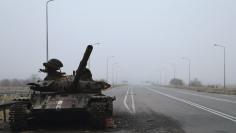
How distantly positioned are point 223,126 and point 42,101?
6276mm

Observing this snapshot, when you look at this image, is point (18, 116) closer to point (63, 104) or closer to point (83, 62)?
point (63, 104)

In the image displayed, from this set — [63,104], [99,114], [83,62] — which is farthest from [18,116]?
[83,62]

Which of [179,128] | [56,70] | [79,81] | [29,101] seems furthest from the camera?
[56,70]

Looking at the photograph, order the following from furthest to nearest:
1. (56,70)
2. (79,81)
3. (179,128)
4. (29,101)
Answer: (56,70)
(79,81)
(29,101)
(179,128)

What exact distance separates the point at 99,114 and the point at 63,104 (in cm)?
133

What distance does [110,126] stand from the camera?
16.9 m

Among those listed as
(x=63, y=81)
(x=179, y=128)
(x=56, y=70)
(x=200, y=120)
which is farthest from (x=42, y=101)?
(x=200, y=120)

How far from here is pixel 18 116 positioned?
16266mm

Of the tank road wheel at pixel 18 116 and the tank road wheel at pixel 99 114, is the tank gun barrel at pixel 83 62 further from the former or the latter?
the tank road wheel at pixel 18 116

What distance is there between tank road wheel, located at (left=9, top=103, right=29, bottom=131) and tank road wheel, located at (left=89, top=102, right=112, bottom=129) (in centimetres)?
220

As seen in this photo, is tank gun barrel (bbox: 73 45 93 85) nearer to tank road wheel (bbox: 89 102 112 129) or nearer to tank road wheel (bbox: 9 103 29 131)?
tank road wheel (bbox: 89 102 112 129)

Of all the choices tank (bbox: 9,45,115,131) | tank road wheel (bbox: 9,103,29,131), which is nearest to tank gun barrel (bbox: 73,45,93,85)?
tank (bbox: 9,45,115,131)

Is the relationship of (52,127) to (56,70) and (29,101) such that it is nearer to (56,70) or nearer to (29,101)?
(29,101)

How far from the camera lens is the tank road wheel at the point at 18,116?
1617 cm
